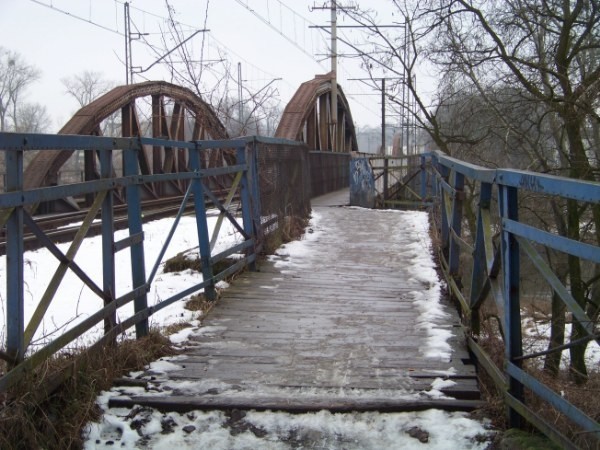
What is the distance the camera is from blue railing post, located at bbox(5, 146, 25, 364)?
2689mm

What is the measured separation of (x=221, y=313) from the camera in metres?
5.19

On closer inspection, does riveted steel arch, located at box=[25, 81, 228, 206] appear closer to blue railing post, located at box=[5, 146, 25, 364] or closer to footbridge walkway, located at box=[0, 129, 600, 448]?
footbridge walkway, located at box=[0, 129, 600, 448]

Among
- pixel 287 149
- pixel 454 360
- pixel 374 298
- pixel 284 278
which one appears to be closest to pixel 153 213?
pixel 287 149

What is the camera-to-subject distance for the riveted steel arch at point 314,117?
2053 centimetres

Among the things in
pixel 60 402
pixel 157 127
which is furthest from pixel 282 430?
pixel 157 127

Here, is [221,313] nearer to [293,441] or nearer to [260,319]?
[260,319]

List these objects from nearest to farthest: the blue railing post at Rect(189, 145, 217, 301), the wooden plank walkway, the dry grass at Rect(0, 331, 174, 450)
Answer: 1. the dry grass at Rect(0, 331, 174, 450)
2. the wooden plank walkway
3. the blue railing post at Rect(189, 145, 217, 301)

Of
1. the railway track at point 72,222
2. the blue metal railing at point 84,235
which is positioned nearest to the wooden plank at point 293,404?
the blue metal railing at point 84,235

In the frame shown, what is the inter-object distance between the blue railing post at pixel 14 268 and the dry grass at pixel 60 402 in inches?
7.2

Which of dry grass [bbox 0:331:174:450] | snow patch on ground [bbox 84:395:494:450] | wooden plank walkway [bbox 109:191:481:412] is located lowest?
snow patch on ground [bbox 84:395:494:450]

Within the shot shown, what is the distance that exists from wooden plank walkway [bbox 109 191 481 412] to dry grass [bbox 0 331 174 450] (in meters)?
0.20

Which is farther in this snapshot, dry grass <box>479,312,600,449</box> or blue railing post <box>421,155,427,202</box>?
blue railing post <box>421,155,427,202</box>

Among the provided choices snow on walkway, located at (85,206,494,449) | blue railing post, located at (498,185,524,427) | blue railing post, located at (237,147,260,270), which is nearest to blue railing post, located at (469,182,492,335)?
blue railing post, located at (498,185,524,427)

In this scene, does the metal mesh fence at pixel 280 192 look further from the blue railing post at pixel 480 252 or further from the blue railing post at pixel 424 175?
the blue railing post at pixel 480 252
